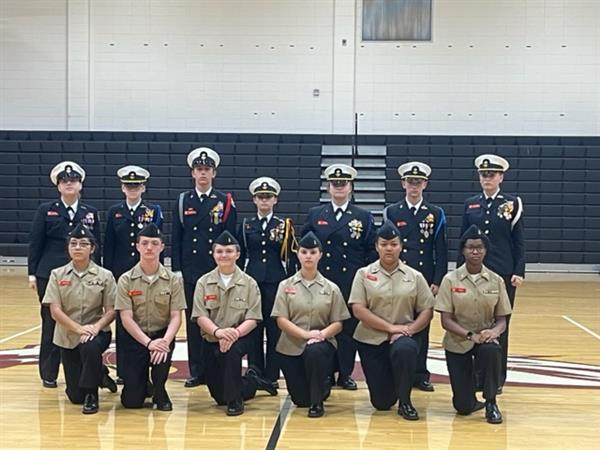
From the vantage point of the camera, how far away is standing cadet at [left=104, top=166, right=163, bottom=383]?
228 inches

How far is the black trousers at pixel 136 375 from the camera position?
4910mm

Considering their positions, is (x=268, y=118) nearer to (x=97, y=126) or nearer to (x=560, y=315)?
(x=97, y=126)

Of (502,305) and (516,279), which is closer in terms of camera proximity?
(502,305)

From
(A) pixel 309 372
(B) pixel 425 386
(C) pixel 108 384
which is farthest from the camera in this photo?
(B) pixel 425 386

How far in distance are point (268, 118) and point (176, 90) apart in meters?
1.80

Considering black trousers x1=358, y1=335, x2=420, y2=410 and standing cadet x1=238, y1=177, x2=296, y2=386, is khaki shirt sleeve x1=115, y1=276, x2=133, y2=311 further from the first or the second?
black trousers x1=358, y1=335, x2=420, y2=410

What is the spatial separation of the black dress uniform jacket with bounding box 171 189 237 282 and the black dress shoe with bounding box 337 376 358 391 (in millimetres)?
1247

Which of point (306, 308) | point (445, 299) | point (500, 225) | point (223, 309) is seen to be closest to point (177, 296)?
point (223, 309)

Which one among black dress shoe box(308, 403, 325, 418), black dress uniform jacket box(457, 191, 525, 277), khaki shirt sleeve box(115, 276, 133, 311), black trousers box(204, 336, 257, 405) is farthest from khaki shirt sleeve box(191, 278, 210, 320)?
black dress uniform jacket box(457, 191, 525, 277)

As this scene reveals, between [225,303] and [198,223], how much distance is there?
985mm

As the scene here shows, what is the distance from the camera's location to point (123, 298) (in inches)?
195

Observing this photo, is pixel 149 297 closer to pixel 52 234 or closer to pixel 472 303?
pixel 52 234

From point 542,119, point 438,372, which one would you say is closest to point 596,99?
point 542,119

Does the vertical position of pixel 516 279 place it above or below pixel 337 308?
above
